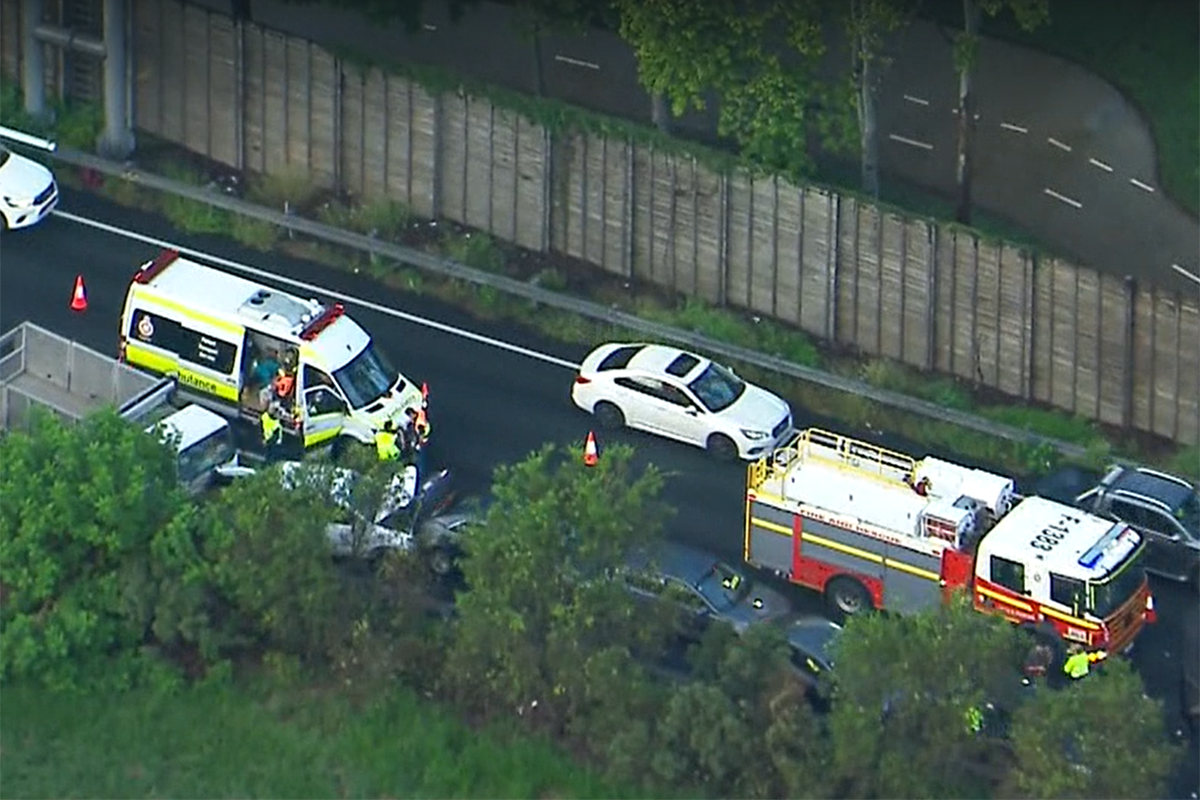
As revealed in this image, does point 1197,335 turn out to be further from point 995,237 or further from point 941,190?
point 941,190

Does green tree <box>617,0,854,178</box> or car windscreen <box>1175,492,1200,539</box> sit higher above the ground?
green tree <box>617,0,854,178</box>

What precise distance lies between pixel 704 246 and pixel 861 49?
385 cm

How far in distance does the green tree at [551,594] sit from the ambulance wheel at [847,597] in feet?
11.8

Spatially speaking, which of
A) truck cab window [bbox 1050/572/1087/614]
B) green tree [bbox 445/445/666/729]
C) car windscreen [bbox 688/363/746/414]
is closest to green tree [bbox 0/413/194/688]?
green tree [bbox 445/445/666/729]

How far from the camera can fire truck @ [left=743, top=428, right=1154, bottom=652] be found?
47.4 m

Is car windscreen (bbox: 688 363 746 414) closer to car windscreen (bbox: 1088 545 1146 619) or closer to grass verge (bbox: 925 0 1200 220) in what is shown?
A: car windscreen (bbox: 1088 545 1146 619)

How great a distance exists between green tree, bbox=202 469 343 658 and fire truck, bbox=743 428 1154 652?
608 cm

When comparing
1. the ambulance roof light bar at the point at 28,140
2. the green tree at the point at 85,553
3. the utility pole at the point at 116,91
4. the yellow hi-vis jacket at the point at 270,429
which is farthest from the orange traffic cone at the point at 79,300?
the green tree at the point at 85,553

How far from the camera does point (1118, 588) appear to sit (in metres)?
47.5

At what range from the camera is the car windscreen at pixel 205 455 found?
49781mm

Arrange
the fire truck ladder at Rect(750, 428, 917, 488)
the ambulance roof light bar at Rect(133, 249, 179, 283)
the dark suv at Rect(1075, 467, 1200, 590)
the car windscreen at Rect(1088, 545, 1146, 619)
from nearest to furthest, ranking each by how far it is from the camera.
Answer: the car windscreen at Rect(1088, 545, 1146, 619) → the fire truck ladder at Rect(750, 428, 917, 488) → the dark suv at Rect(1075, 467, 1200, 590) → the ambulance roof light bar at Rect(133, 249, 179, 283)

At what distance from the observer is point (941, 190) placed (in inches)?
2408

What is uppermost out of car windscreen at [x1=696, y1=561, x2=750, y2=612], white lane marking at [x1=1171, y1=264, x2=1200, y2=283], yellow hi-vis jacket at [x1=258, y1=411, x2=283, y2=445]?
car windscreen at [x1=696, y1=561, x2=750, y2=612]

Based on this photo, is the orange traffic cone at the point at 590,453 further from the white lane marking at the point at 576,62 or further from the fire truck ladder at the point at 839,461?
the white lane marking at the point at 576,62
